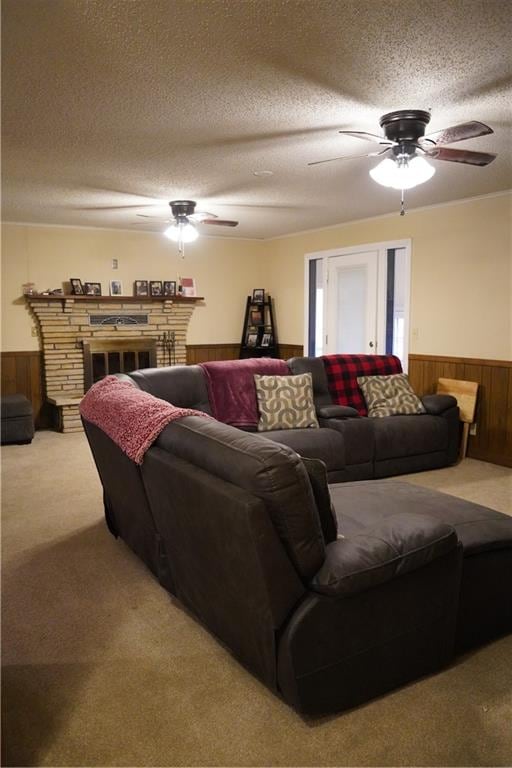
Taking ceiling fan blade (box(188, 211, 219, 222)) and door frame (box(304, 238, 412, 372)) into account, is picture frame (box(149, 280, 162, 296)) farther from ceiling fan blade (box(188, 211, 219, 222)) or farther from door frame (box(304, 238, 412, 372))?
ceiling fan blade (box(188, 211, 219, 222))

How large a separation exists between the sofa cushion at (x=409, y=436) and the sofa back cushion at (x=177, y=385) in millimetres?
1408

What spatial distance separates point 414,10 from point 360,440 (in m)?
3.08

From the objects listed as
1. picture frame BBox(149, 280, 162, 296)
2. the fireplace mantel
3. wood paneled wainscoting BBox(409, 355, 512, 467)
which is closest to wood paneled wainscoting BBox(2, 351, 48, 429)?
the fireplace mantel

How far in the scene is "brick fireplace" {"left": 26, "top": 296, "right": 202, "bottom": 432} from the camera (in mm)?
6656

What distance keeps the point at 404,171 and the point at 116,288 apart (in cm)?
474

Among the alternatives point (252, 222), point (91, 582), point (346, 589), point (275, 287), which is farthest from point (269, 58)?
point (275, 287)

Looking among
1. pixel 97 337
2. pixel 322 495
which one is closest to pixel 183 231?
pixel 97 337

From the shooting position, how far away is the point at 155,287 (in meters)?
7.36

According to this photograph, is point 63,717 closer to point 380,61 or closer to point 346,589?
point 346,589

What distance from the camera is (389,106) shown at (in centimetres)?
289

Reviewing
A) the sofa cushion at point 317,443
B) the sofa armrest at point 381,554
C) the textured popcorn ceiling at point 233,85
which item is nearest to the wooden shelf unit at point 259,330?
the textured popcorn ceiling at point 233,85

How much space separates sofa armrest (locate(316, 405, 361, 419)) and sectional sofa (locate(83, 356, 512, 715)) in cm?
219

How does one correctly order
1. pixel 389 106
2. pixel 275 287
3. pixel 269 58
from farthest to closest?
pixel 275 287 → pixel 389 106 → pixel 269 58

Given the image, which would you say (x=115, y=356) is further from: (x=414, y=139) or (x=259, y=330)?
(x=414, y=139)
